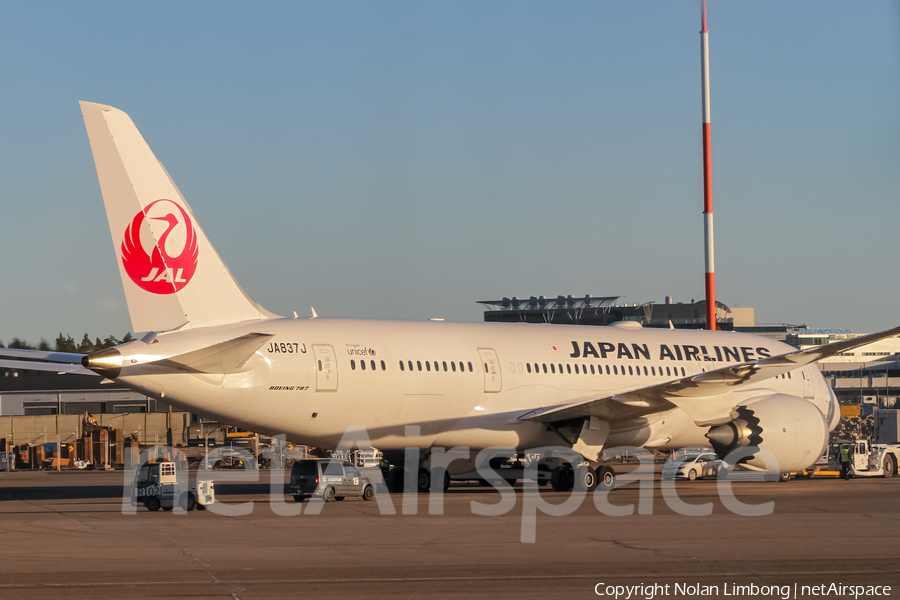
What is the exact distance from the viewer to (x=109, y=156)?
21.2 meters

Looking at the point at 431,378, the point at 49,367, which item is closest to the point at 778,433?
the point at 431,378

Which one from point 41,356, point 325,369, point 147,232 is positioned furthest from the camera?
point 325,369

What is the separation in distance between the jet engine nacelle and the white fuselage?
4.48 ft

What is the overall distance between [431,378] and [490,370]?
1945 mm

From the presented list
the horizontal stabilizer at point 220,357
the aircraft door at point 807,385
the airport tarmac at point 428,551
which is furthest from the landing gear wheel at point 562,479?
the aircraft door at point 807,385

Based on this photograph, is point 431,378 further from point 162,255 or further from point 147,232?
point 147,232

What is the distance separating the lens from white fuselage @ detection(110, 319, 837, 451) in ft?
71.8

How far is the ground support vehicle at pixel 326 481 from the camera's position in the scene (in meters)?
24.9

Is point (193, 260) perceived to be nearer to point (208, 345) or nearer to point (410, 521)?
point (208, 345)

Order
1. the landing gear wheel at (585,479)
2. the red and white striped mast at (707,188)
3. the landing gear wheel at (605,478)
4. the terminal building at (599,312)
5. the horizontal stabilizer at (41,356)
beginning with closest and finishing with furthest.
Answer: the horizontal stabilizer at (41,356), the landing gear wheel at (585,479), the landing gear wheel at (605,478), the red and white striped mast at (707,188), the terminal building at (599,312)

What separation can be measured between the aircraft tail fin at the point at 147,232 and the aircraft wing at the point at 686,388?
30.9 feet

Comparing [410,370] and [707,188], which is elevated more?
[707,188]

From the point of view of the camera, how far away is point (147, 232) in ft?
70.4

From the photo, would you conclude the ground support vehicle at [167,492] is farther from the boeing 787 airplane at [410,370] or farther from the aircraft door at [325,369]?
the aircraft door at [325,369]
